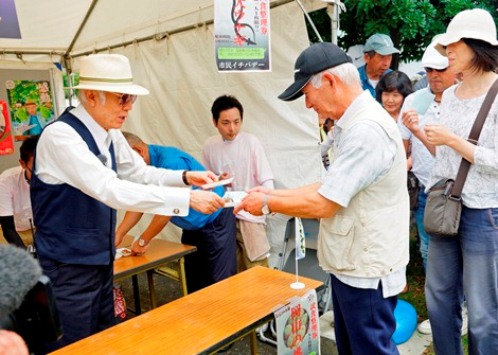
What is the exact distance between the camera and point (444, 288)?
218 cm

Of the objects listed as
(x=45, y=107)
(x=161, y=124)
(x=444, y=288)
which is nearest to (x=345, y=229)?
(x=444, y=288)

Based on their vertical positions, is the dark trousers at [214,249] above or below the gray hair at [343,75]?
below

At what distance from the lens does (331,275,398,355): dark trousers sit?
1678 mm

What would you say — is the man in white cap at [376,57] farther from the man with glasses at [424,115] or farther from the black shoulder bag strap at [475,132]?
the black shoulder bag strap at [475,132]

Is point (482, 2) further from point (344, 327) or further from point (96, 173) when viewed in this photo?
point (96, 173)

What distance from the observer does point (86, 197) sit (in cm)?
190

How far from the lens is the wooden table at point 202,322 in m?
1.60

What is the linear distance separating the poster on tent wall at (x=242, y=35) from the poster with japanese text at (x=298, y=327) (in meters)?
1.66

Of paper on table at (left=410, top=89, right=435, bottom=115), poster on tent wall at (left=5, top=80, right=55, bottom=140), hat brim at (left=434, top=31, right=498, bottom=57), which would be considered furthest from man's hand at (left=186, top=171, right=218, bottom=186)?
poster on tent wall at (left=5, top=80, right=55, bottom=140)

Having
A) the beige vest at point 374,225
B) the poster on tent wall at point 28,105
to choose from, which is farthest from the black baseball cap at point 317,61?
the poster on tent wall at point 28,105

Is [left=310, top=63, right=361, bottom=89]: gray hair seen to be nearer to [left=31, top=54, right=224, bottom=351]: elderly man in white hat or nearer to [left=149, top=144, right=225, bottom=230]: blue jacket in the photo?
[left=31, top=54, right=224, bottom=351]: elderly man in white hat

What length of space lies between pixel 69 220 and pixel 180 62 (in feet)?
8.44

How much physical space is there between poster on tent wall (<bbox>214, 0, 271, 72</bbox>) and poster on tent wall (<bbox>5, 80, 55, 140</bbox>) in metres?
4.28

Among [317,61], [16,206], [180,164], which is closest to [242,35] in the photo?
[180,164]
